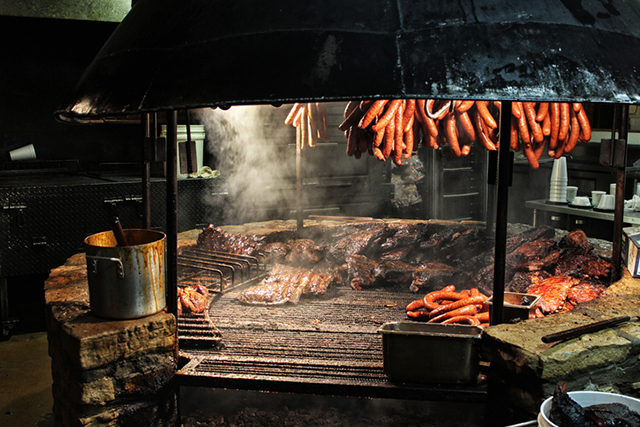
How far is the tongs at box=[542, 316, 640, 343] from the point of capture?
8.38 feet

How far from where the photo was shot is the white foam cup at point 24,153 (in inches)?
278

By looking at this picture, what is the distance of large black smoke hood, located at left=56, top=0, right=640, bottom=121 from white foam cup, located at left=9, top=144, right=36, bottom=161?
634 cm

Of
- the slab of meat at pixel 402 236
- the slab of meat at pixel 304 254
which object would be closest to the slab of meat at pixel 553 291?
the slab of meat at pixel 402 236

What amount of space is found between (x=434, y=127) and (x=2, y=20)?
Result: 238 inches

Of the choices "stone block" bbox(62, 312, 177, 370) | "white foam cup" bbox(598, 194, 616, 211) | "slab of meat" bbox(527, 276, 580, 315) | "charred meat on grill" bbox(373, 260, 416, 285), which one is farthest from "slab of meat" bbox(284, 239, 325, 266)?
"white foam cup" bbox(598, 194, 616, 211)

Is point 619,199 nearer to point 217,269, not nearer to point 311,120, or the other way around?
point 311,120

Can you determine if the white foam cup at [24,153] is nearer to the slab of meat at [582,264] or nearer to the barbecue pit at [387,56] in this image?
the barbecue pit at [387,56]

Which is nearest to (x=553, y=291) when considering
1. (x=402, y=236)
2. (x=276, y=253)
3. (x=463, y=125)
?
(x=463, y=125)

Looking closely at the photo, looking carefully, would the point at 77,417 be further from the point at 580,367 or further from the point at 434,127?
the point at 434,127

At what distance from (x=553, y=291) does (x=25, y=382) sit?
478 centimetres

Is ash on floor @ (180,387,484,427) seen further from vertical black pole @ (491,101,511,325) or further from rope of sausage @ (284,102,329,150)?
rope of sausage @ (284,102,329,150)

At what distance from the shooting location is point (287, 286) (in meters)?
4.22

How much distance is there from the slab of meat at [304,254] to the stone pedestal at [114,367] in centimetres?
206

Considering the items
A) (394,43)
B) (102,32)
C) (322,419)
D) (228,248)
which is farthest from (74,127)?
(394,43)
